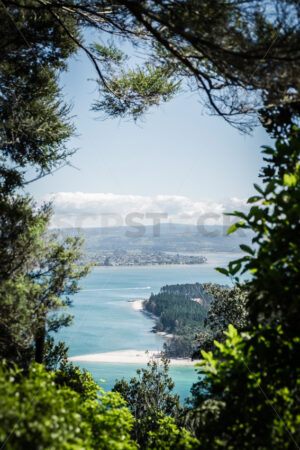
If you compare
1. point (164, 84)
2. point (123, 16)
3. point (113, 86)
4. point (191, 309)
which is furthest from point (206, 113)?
point (191, 309)

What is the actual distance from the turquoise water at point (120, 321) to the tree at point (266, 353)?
1290 inches

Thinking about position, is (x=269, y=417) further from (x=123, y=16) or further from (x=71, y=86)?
(x=71, y=86)

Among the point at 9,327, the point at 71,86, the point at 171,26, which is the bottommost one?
the point at 9,327

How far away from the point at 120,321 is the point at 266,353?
6801 cm

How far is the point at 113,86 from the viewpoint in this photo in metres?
5.54

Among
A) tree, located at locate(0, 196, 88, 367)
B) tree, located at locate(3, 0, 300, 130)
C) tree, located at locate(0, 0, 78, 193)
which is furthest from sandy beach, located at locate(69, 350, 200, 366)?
tree, located at locate(3, 0, 300, 130)

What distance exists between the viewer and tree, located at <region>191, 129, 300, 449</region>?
168cm

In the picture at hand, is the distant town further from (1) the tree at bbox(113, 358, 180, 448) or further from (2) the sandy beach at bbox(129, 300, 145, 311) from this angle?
(1) the tree at bbox(113, 358, 180, 448)

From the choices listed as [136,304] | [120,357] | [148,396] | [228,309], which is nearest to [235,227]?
[228,309]

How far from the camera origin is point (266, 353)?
70.4 inches

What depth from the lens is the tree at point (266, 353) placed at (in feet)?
5.50

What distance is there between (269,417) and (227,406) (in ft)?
0.74

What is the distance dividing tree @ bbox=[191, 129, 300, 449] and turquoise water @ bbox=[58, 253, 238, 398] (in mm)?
32755

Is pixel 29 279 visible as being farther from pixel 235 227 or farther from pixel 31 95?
pixel 235 227
